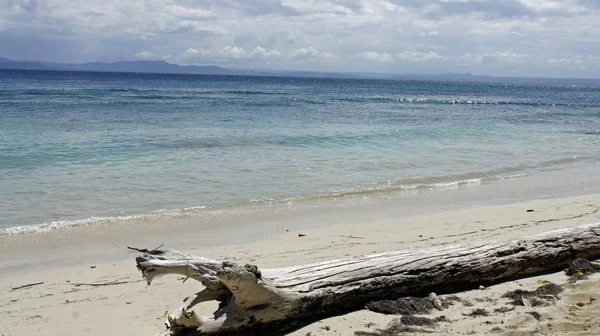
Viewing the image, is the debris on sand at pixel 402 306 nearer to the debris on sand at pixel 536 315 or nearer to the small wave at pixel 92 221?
the debris on sand at pixel 536 315

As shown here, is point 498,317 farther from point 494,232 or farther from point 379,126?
point 379,126

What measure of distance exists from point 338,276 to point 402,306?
613 millimetres

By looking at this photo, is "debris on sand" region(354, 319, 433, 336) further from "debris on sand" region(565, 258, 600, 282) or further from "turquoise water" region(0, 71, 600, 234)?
"turquoise water" region(0, 71, 600, 234)

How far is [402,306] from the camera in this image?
468 centimetres

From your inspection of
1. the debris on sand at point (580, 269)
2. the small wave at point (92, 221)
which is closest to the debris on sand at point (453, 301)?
the debris on sand at point (580, 269)

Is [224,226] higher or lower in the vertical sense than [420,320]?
lower

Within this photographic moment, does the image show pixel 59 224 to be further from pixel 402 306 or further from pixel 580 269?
pixel 580 269

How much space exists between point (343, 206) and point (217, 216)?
7.08 feet

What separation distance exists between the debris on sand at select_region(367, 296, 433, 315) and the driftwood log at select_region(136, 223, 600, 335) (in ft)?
0.30

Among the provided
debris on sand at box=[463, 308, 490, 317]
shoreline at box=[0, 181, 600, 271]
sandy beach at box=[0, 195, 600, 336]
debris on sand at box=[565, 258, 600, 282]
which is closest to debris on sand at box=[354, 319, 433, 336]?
sandy beach at box=[0, 195, 600, 336]

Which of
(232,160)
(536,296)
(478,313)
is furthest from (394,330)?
(232,160)

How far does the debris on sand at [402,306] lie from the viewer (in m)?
4.61

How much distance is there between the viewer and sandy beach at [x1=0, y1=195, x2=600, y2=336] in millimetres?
4422

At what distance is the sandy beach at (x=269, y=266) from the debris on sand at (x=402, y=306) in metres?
0.10
